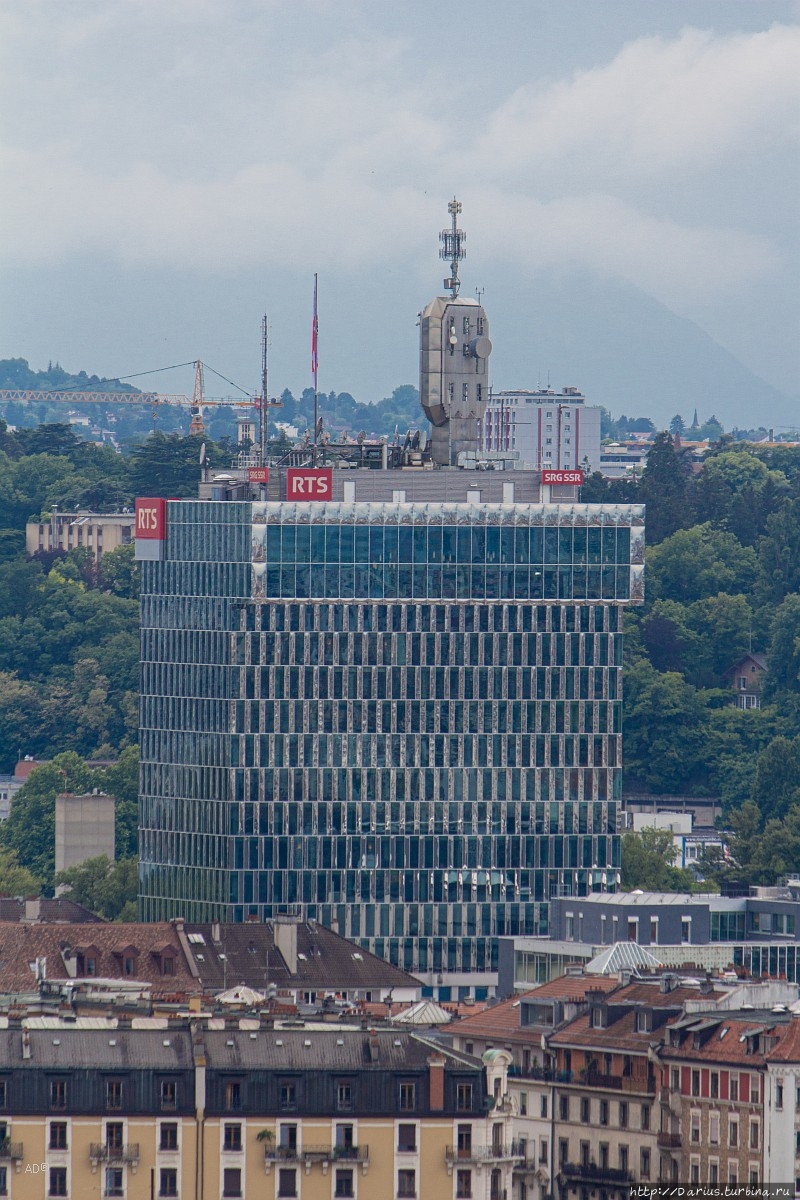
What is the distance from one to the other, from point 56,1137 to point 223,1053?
6978mm

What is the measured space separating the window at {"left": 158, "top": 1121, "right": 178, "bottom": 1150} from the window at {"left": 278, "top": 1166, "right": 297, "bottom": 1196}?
389 cm

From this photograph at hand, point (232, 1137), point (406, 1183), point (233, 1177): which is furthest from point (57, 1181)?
point (406, 1183)

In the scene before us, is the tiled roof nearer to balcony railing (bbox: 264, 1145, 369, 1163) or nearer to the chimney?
the chimney

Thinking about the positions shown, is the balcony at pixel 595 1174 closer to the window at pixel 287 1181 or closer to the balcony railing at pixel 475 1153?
the balcony railing at pixel 475 1153

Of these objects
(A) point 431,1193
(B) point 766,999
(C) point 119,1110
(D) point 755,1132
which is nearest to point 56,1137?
(C) point 119,1110

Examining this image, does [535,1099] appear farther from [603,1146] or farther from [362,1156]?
[362,1156]

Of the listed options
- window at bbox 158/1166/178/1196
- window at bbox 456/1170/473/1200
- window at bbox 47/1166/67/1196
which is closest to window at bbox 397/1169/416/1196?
window at bbox 456/1170/473/1200

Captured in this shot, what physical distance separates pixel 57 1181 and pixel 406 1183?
1241 cm

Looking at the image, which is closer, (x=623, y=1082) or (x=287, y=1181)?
(x=287, y=1181)

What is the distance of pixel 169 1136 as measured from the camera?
547ft

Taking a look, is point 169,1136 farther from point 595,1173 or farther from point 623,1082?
point 623,1082

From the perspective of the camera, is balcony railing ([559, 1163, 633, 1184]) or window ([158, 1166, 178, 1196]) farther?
balcony railing ([559, 1163, 633, 1184])

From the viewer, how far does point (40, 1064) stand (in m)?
167

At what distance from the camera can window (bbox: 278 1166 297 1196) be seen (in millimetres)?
167625
